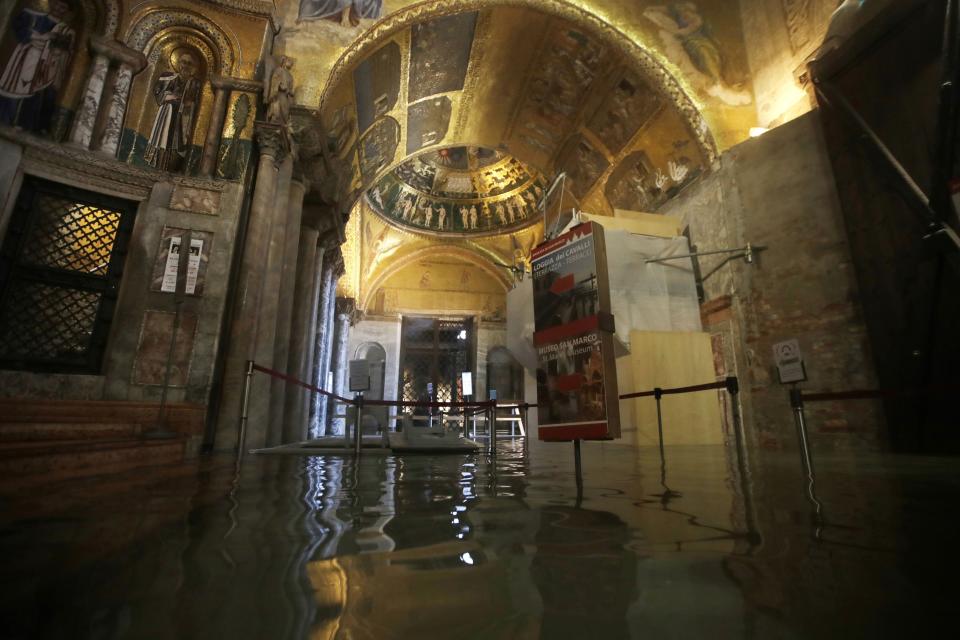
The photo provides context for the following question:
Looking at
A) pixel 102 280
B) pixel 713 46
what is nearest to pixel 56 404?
pixel 102 280

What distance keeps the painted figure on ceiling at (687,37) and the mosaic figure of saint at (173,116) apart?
A: 8824 mm

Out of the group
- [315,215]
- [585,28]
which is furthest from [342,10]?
[585,28]

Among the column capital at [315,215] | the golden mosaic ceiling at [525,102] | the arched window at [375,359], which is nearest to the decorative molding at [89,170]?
the golden mosaic ceiling at [525,102]

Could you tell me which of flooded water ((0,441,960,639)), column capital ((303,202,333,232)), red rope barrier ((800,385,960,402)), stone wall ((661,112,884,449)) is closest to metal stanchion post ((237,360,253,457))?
flooded water ((0,441,960,639))

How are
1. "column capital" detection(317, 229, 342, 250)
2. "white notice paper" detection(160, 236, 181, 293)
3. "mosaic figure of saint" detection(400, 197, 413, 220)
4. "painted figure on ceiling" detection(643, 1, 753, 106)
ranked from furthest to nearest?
"mosaic figure of saint" detection(400, 197, 413, 220)
"column capital" detection(317, 229, 342, 250)
"painted figure on ceiling" detection(643, 1, 753, 106)
"white notice paper" detection(160, 236, 181, 293)

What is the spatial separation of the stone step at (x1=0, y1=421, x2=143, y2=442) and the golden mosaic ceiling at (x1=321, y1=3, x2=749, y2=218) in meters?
6.09

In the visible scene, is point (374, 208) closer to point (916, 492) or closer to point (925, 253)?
point (925, 253)

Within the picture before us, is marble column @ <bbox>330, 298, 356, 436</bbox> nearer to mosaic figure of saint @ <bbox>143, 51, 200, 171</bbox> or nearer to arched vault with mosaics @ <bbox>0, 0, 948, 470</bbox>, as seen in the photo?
arched vault with mosaics @ <bbox>0, 0, 948, 470</bbox>

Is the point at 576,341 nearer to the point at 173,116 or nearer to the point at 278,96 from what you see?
the point at 278,96

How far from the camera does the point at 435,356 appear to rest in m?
21.3

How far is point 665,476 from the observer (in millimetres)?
2715

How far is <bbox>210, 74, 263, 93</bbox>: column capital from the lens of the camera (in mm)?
7039

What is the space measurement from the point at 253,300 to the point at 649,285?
6981 millimetres

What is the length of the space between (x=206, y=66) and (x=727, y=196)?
907 cm
